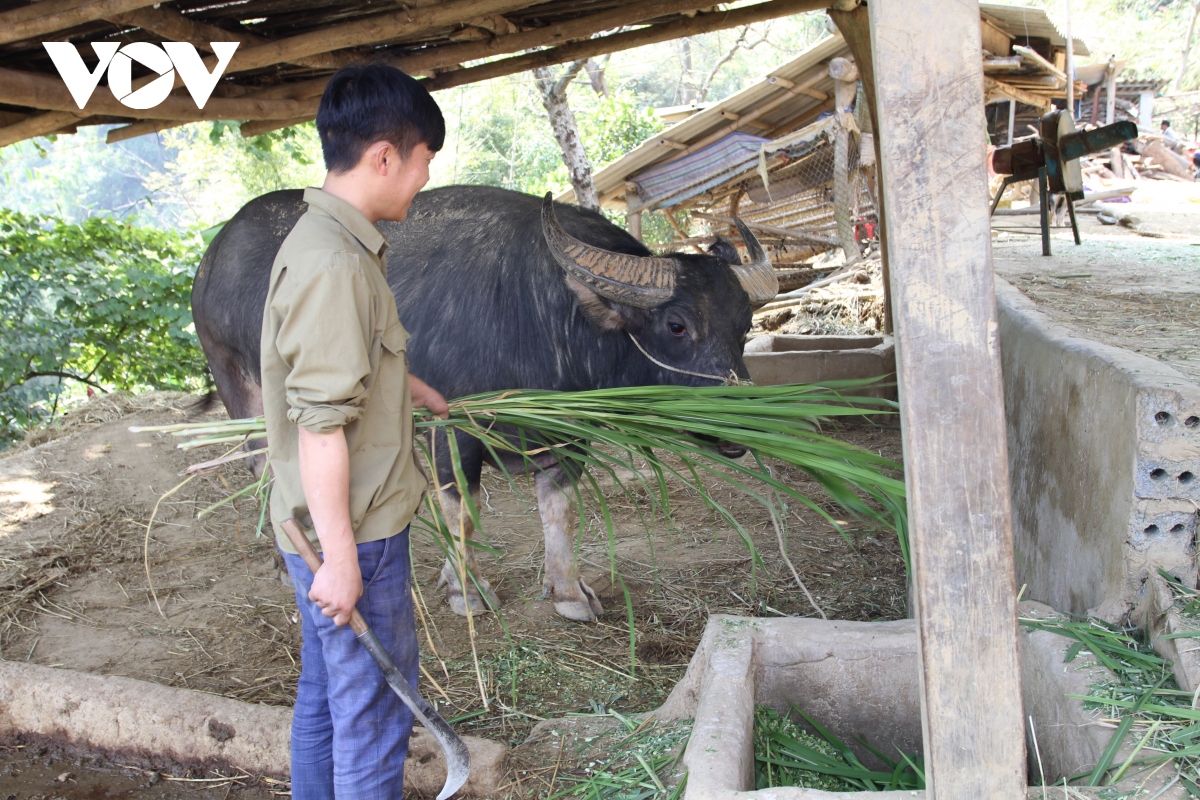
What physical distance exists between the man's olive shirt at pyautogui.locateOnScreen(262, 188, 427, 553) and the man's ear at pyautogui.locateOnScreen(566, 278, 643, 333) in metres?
1.48

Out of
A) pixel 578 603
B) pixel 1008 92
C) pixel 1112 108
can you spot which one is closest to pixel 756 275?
pixel 578 603

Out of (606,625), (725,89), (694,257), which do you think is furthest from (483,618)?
(725,89)

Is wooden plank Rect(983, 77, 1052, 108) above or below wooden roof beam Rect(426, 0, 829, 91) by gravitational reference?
above

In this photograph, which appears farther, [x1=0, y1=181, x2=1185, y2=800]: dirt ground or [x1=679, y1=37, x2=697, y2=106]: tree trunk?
[x1=679, y1=37, x2=697, y2=106]: tree trunk

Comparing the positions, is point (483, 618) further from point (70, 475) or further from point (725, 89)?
point (725, 89)

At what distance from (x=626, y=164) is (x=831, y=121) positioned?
249cm

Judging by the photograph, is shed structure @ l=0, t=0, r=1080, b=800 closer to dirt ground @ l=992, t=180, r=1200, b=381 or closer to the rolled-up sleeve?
the rolled-up sleeve

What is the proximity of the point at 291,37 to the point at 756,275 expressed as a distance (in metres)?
2.24

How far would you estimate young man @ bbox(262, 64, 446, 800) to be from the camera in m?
1.58

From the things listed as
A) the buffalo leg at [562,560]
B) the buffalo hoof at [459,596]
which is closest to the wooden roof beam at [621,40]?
the buffalo leg at [562,560]

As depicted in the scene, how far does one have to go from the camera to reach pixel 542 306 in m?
3.48

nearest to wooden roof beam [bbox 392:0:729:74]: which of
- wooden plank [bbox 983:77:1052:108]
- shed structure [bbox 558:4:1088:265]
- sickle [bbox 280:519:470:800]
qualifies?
sickle [bbox 280:519:470:800]

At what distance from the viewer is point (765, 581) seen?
11.8ft

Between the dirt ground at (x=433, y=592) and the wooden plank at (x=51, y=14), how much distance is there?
1647 millimetres
